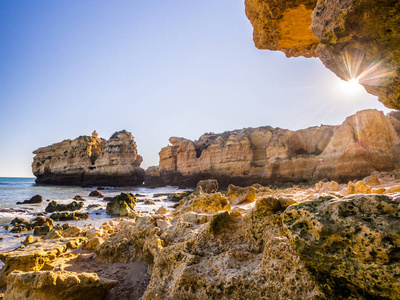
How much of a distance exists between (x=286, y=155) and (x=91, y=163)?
31839 millimetres

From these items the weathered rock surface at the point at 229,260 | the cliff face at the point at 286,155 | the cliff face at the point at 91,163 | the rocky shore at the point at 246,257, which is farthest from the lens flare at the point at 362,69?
the cliff face at the point at 91,163

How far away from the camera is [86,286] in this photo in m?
2.39

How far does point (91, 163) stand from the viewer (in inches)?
1419

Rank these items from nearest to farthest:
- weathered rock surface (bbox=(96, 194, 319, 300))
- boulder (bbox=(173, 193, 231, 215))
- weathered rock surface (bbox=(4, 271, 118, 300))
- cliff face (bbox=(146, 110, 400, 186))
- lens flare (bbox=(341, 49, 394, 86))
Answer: weathered rock surface (bbox=(96, 194, 319, 300))
weathered rock surface (bbox=(4, 271, 118, 300))
lens flare (bbox=(341, 49, 394, 86))
boulder (bbox=(173, 193, 231, 215))
cliff face (bbox=(146, 110, 400, 186))

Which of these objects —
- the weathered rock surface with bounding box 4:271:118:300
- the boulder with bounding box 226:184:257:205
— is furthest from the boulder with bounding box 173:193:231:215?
the weathered rock surface with bounding box 4:271:118:300

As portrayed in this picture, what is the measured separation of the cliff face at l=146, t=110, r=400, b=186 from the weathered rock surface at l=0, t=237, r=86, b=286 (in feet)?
52.6

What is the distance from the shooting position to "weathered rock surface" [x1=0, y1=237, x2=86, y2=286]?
3.16m

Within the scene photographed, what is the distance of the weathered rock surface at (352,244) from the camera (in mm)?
1127

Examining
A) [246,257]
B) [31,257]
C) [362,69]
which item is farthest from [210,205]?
[362,69]

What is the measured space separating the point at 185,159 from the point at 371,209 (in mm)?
28200

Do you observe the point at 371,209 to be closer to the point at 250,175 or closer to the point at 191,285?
the point at 191,285

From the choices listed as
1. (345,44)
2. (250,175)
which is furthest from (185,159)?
(345,44)

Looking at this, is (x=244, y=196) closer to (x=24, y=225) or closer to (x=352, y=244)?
(x=352, y=244)

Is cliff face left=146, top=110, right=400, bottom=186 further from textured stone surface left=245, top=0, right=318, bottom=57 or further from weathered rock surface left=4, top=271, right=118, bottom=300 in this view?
weathered rock surface left=4, top=271, right=118, bottom=300
